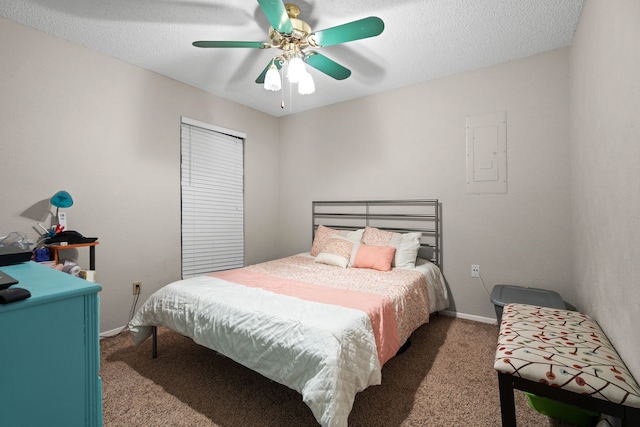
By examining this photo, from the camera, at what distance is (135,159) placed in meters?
2.81

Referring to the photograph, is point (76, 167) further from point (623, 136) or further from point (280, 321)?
point (623, 136)

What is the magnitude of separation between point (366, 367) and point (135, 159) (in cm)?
282

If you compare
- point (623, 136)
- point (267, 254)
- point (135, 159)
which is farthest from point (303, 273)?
point (623, 136)

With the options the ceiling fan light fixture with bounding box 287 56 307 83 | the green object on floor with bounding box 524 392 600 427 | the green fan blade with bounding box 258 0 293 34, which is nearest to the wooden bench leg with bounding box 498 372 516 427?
the green object on floor with bounding box 524 392 600 427

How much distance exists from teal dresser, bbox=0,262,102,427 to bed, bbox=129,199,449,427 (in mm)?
783

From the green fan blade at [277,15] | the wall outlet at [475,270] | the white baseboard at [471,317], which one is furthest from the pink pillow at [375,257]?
the green fan blade at [277,15]

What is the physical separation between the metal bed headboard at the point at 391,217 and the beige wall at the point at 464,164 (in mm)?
86

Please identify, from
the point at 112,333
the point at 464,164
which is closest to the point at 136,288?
the point at 112,333

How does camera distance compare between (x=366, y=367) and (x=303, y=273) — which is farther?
(x=303, y=273)

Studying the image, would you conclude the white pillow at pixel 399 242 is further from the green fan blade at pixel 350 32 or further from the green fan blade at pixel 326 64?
the green fan blade at pixel 350 32

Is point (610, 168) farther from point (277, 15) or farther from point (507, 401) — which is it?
point (277, 15)

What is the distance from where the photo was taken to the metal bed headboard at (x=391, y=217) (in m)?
3.10

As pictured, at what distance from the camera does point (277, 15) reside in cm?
163

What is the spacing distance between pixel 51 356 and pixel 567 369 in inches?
72.8
